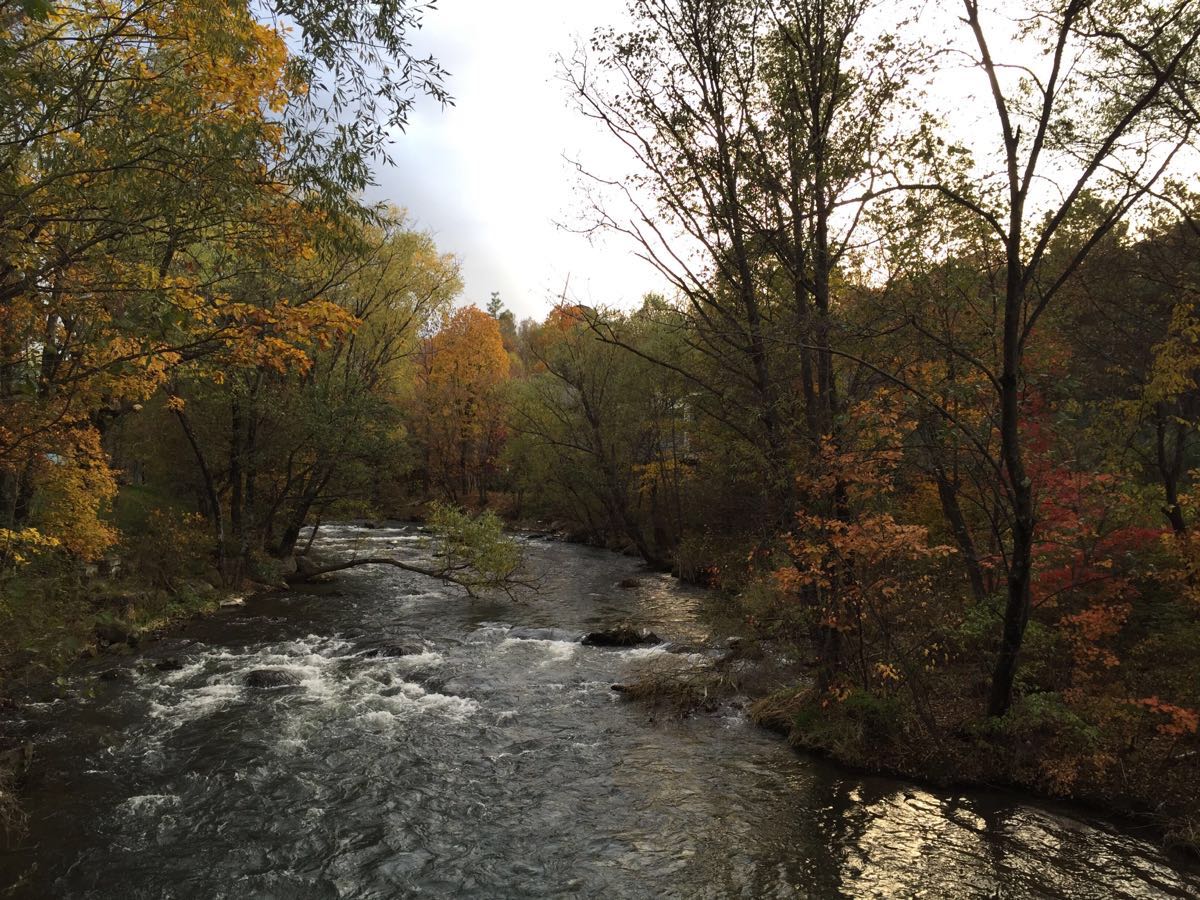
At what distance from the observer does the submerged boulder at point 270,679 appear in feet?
41.1

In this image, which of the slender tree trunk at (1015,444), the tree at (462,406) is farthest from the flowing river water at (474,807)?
the tree at (462,406)

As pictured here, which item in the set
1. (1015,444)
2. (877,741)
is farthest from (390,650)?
(1015,444)

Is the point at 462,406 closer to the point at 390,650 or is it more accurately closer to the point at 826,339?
the point at 390,650

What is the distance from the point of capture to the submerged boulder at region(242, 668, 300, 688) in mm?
12539

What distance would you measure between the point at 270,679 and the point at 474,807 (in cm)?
639

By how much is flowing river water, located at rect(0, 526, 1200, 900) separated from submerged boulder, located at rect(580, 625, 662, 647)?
2129 mm

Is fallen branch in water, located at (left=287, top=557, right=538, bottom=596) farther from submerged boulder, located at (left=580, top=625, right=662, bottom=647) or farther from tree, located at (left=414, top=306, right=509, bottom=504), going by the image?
tree, located at (left=414, top=306, right=509, bottom=504)

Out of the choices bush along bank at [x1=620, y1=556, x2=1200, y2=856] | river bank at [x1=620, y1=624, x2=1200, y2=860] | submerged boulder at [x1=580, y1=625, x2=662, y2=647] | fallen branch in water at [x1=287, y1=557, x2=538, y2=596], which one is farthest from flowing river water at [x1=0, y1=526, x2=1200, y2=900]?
fallen branch in water at [x1=287, y1=557, x2=538, y2=596]

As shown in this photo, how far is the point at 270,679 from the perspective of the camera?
41.8 ft

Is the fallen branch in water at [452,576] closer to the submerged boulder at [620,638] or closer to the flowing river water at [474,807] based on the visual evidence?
the submerged boulder at [620,638]

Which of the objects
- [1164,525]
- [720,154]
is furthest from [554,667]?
[1164,525]

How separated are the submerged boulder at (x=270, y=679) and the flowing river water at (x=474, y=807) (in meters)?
0.15

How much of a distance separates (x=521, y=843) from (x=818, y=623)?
5224mm

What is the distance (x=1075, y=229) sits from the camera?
11523 millimetres
